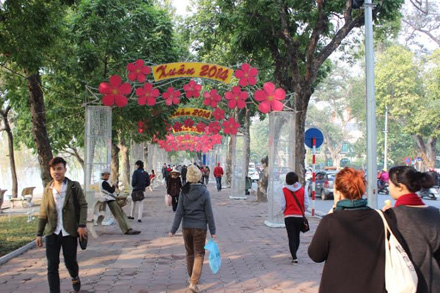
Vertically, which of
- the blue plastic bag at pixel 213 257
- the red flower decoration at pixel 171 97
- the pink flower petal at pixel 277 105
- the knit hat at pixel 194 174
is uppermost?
the red flower decoration at pixel 171 97

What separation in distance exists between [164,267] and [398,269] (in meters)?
5.32

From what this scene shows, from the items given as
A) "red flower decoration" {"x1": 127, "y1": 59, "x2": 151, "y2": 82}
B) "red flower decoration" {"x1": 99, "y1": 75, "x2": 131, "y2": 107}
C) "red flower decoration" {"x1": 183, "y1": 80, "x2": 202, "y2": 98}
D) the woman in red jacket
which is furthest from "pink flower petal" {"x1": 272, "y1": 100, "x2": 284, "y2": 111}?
the woman in red jacket

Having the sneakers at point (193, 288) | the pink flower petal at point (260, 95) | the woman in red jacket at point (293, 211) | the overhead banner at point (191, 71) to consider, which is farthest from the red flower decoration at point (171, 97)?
the sneakers at point (193, 288)

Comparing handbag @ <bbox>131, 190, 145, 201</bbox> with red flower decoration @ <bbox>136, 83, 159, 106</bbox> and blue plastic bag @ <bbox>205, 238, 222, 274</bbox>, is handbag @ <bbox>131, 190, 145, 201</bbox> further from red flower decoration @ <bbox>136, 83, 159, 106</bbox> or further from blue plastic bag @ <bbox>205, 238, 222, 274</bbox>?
blue plastic bag @ <bbox>205, 238, 222, 274</bbox>

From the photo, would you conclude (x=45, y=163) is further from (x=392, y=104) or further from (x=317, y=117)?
(x=317, y=117)

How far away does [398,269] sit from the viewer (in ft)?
Result: 9.36

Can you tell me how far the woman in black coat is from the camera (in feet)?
9.79

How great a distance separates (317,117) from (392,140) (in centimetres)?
1667

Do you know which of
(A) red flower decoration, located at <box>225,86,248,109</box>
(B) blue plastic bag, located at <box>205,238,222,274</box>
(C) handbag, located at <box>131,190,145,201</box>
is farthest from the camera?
(C) handbag, located at <box>131,190,145,201</box>

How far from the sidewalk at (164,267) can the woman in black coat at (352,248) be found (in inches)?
133

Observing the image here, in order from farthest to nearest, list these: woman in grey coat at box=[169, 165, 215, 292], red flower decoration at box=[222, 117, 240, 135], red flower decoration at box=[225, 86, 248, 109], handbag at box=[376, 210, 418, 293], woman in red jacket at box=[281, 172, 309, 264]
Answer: red flower decoration at box=[222, 117, 240, 135] < red flower decoration at box=[225, 86, 248, 109] < woman in red jacket at box=[281, 172, 309, 264] < woman in grey coat at box=[169, 165, 215, 292] < handbag at box=[376, 210, 418, 293]

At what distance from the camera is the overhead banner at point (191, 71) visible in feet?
40.6

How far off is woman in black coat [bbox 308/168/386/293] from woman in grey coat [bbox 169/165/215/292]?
3.04m

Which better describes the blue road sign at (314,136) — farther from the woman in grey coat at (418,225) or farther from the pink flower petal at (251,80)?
the woman in grey coat at (418,225)
